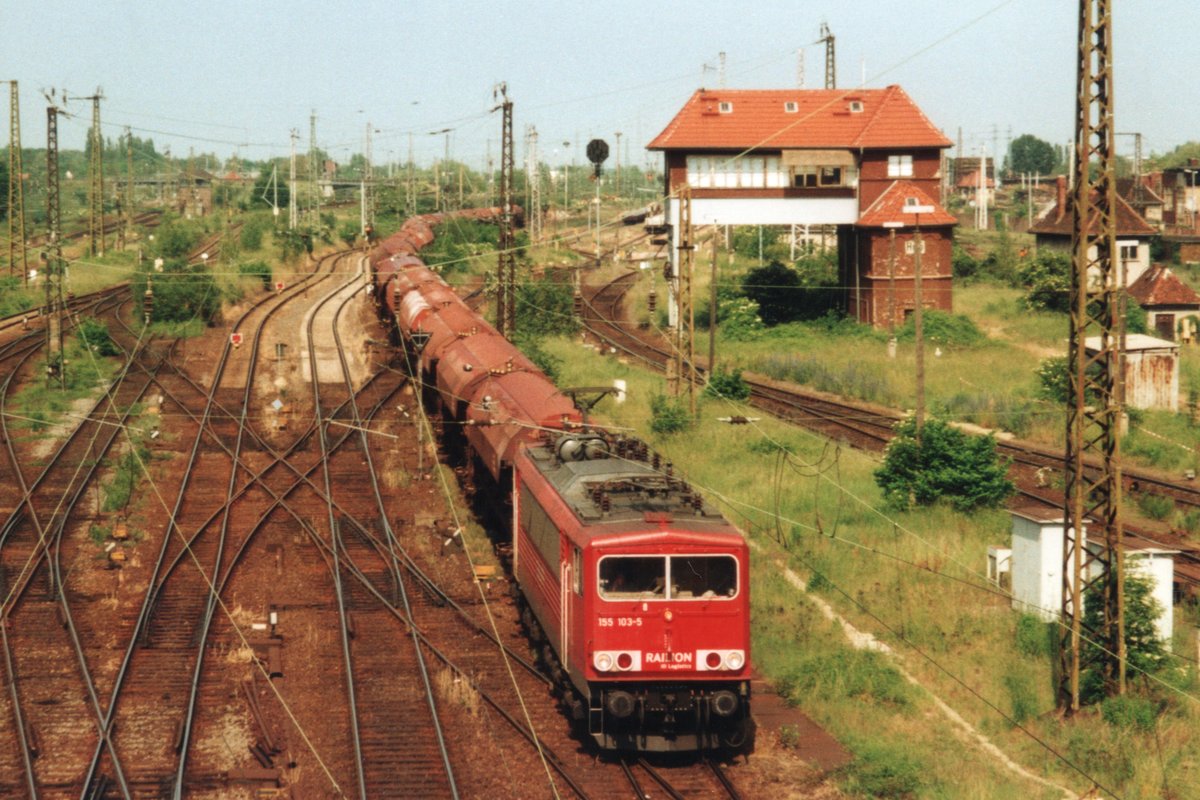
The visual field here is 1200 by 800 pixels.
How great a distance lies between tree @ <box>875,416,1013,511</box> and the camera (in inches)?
1055

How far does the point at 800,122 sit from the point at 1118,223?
1956cm

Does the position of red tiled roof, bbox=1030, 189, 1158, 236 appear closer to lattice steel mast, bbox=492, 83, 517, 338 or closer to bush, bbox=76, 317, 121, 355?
lattice steel mast, bbox=492, 83, 517, 338

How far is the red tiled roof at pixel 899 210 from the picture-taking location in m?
51.0

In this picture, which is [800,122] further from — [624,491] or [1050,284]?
[624,491]

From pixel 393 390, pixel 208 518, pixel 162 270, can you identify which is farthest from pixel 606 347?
pixel 208 518

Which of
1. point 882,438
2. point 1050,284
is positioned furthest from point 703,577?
point 1050,284

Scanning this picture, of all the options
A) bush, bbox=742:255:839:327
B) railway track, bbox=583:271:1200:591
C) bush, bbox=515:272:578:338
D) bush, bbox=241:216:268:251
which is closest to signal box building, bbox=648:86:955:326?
bush, bbox=742:255:839:327

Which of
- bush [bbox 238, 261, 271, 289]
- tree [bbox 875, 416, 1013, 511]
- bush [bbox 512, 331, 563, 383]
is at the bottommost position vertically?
tree [bbox 875, 416, 1013, 511]

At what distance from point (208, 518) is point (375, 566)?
15.0ft

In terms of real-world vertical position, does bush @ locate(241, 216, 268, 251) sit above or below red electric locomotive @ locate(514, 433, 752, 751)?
above

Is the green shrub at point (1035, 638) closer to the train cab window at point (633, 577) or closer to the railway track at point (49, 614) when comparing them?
the train cab window at point (633, 577)

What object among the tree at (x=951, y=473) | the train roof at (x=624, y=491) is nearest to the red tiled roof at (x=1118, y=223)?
the tree at (x=951, y=473)

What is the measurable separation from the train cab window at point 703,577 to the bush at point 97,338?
1271 inches

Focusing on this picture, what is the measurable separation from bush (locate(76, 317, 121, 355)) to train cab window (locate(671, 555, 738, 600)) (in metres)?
32.3
